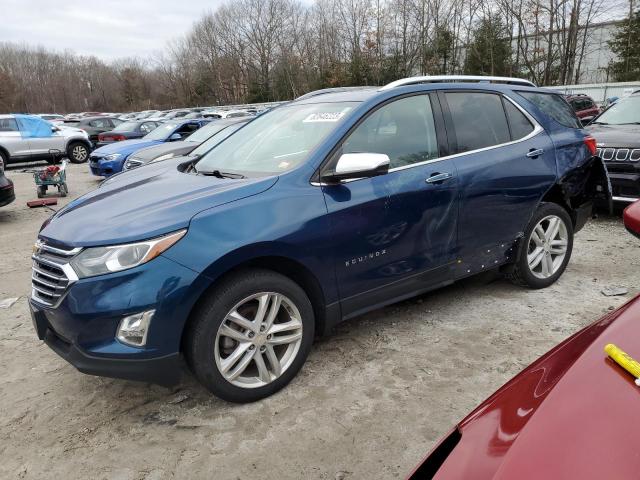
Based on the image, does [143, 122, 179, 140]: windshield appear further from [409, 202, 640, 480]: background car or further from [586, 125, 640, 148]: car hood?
[409, 202, 640, 480]: background car

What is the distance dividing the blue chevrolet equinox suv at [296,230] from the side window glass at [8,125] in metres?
13.6

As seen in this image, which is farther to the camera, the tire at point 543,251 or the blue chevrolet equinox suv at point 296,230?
the tire at point 543,251

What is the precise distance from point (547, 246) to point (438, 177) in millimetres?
1594

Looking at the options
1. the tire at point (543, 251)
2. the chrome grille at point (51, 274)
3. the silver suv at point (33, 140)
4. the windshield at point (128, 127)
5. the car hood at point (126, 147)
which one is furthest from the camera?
the windshield at point (128, 127)

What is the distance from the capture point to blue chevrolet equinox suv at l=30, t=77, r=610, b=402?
238 cm

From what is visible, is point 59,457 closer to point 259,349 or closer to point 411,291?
point 259,349

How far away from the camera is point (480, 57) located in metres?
36.6

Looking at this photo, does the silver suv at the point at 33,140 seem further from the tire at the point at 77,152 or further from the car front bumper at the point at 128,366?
the car front bumper at the point at 128,366

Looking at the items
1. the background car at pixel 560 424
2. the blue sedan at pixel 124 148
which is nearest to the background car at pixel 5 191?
the blue sedan at pixel 124 148

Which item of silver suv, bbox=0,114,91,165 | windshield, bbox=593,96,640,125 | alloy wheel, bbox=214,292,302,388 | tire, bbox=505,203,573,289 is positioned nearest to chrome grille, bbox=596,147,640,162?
windshield, bbox=593,96,640,125

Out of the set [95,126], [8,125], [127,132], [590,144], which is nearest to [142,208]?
[590,144]

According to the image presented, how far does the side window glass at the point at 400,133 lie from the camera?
315 centimetres

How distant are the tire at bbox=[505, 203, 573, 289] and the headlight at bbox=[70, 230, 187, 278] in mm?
3007

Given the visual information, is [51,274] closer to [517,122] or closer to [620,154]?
[517,122]
